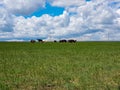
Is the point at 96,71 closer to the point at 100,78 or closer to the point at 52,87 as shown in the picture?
the point at 100,78

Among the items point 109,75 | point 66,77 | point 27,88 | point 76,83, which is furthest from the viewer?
point 109,75

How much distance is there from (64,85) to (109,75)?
3882 mm

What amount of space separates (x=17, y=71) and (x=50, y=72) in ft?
6.62

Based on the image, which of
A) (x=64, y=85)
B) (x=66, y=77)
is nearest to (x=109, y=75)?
(x=66, y=77)

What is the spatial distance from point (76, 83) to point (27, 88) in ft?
7.70

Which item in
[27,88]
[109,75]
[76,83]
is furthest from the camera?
[109,75]

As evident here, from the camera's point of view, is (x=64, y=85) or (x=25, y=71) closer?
(x=64, y=85)

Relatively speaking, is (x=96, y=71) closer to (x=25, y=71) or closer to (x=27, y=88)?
(x=25, y=71)

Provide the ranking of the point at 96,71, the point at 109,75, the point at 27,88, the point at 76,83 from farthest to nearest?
the point at 96,71 < the point at 109,75 < the point at 76,83 < the point at 27,88

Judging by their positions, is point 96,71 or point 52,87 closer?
point 52,87

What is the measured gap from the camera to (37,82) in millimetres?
13898

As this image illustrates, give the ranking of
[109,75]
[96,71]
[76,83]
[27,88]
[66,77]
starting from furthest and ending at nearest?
[96,71] < [109,75] < [66,77] < [76,83] < [27,88]

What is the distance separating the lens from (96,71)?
17.3 metres

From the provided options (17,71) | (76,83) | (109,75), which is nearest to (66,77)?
(76,83)
